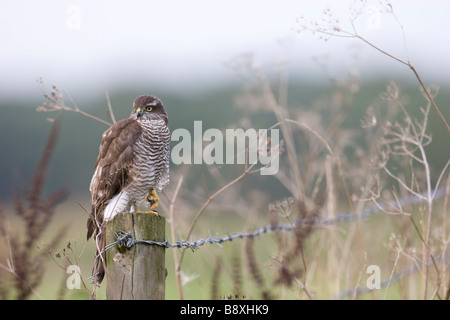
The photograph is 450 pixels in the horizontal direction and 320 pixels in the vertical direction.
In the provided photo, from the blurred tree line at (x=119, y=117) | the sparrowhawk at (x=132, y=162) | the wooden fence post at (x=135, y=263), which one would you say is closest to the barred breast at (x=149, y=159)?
the sparrowhawk at (x=132, y=162)

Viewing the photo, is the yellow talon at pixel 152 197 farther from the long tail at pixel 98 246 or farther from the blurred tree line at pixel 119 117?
the blurred tree line at pixel 119 117

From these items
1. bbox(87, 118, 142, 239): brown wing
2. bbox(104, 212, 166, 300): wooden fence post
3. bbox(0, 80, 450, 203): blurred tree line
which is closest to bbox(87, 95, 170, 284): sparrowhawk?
bbox(87, 118, 142, 239): brown wing

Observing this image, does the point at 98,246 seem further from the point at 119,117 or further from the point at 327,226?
the point at 119,117

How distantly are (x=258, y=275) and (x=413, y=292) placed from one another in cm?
196

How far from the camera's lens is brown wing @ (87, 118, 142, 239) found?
3.93 meters

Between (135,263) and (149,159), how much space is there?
1.39 meters

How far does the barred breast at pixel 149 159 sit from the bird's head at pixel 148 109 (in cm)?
4

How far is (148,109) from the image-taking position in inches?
164

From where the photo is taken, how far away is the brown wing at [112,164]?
12.9ft

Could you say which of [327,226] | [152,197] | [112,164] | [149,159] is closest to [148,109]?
[149,159]

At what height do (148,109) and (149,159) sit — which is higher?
(148,109)

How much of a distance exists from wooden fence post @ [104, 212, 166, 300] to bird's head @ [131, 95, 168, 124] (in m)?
1.36

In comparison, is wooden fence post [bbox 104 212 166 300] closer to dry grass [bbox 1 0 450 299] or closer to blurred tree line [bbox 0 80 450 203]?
dry grass [bbox 1 0 450 299]
